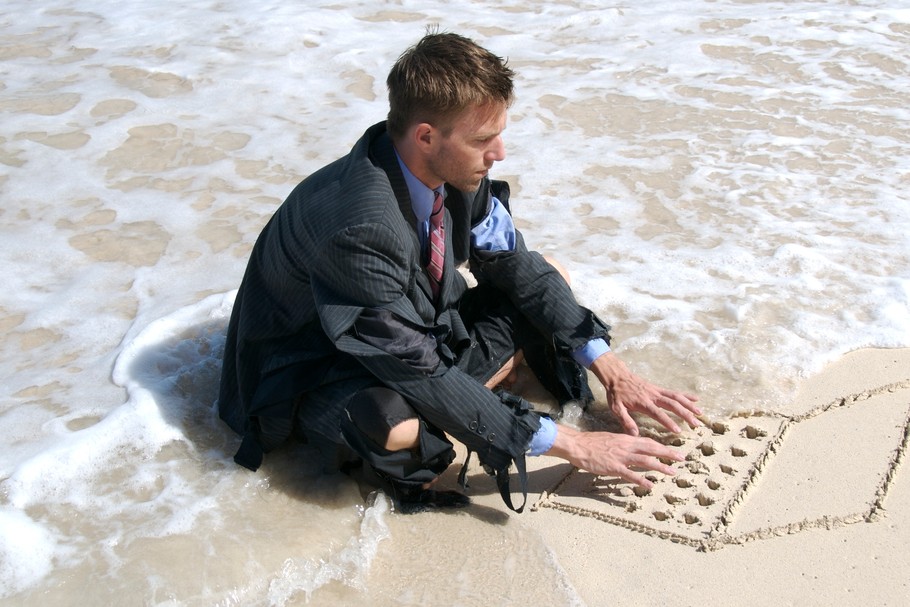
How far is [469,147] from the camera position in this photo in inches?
92.0

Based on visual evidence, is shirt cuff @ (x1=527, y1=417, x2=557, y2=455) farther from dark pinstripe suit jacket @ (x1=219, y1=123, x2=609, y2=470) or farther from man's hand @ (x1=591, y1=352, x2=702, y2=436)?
man's hand @ (x1=591, y1=352, x2=702, y2=436)

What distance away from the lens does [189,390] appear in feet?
9.54

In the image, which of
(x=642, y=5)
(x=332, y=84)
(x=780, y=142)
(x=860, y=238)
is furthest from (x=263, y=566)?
(x=642, y=5)

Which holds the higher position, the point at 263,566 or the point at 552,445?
the point at 552,445

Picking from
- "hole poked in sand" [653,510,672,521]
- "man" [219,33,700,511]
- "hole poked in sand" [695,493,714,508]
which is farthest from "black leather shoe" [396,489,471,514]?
"hole poked in sand" [695,493,714,508]

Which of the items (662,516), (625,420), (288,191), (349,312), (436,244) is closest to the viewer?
(349,312)

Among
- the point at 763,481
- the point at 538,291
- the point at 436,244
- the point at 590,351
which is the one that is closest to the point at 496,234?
the point at 538,291

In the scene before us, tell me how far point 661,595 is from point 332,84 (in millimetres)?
4432

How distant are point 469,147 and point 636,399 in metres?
0.93

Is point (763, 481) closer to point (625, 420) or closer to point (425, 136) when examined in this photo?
point (625, 420)

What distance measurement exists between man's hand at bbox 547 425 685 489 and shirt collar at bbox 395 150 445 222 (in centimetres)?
69

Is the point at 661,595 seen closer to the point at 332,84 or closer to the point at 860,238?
the point at 860,238

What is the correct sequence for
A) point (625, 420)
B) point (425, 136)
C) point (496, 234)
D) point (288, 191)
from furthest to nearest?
point (288, 191), point (496, 234), point (625, 420), point (425, 136)

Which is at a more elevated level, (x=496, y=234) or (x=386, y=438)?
(x=496, y=234)
